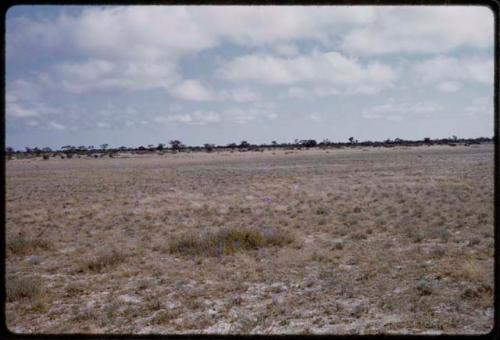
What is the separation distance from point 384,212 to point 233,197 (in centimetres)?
783

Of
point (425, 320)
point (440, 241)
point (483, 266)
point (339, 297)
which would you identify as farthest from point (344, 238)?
point (425, 320)

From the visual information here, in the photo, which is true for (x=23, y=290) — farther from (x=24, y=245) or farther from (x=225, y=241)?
(x=225, y=241)

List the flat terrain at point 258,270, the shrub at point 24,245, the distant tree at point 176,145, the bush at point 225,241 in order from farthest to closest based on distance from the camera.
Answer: the distant tree at point 176,145, the shrub at point 24,245, the bush at point 225,241, the flat terrain at point 258,270

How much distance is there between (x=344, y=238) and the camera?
1139cm

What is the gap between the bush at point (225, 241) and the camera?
33.0ft

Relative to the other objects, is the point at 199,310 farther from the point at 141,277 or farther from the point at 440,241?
the point at 440,241

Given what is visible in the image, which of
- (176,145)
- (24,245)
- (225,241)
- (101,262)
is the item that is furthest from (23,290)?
(176,145)

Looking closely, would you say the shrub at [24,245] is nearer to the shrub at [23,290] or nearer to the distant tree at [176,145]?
the shrub at [23,290]

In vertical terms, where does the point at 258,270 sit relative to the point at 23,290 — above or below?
below

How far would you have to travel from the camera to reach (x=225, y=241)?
34.8ft

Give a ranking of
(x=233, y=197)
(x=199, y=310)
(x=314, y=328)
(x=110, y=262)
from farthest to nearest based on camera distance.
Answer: (x=233, y=197) → (x=110, y=262) → (x=199, y=310) → (x=314, y=328)

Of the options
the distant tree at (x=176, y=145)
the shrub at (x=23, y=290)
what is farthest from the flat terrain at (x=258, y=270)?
the distant tree at (x=176, y=145)

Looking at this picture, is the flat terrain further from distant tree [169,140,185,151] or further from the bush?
distant tree [169,140,185,151]

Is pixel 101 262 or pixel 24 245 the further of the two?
pixel 24 245
